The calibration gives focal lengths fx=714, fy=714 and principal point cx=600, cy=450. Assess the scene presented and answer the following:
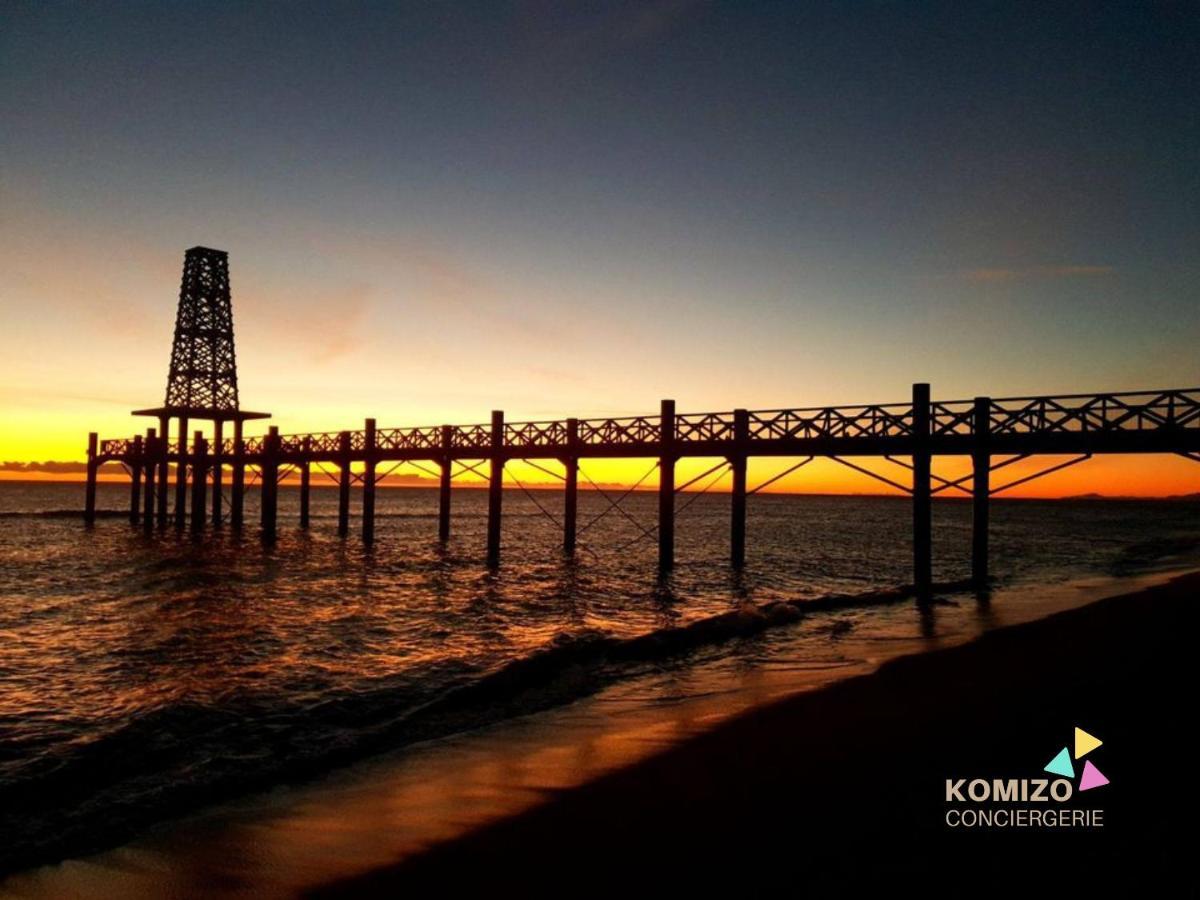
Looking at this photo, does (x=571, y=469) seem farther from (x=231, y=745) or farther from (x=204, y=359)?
(x=204, y=359)

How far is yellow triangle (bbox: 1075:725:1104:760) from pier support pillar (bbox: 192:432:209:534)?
43.0m

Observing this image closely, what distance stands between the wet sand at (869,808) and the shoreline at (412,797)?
1.09ft

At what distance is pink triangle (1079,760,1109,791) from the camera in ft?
16.8

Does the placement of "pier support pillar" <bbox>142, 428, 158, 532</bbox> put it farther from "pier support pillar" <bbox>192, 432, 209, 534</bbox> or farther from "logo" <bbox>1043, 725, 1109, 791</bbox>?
"logo" <bbox>1043, 725, 1109, 791</bbox>

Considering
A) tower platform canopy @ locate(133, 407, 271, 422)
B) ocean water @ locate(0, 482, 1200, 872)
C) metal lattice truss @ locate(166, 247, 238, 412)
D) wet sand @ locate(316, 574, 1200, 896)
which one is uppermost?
metal lattice truss @ locate(166, 247, 238, 412)

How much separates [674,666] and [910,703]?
4.63 metres

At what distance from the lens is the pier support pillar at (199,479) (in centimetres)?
4012

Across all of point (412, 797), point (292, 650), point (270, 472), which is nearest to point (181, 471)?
point (270, 472)

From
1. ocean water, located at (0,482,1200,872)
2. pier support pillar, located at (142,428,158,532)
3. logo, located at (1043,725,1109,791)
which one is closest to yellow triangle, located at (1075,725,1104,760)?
logo, located at (1043,725,1109,791)

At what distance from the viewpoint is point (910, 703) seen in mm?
7949

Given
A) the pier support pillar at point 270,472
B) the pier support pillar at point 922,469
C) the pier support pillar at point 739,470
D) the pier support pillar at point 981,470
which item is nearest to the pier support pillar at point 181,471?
the pier support pillar at point 270,472

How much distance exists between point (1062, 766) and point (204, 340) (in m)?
42.2

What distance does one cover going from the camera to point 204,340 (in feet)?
126

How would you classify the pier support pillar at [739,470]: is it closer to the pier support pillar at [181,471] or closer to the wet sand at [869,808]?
the wet sand at [869,808]
